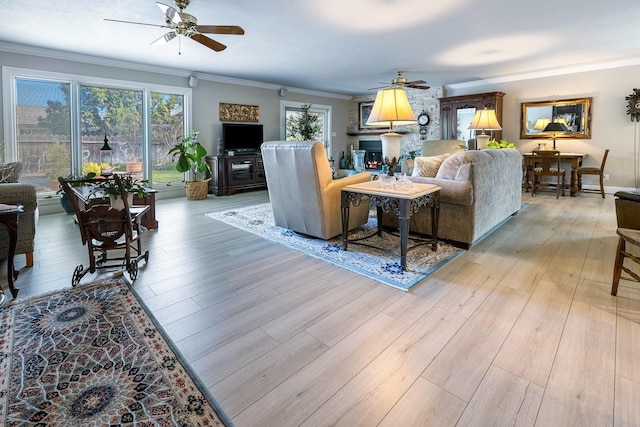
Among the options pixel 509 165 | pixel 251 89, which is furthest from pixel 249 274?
pixel 251 89

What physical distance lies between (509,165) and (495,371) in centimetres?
312

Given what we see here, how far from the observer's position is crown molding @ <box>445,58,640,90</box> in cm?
615

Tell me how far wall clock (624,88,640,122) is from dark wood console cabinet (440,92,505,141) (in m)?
2.13

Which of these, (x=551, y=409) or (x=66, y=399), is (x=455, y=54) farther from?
(x=66, y=399)

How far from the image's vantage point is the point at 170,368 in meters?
1.58

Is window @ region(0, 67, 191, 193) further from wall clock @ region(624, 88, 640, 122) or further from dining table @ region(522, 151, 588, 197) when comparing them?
wall clock @ region(624, 88, 640, 122)

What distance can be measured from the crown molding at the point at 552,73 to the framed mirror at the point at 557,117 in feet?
1.74

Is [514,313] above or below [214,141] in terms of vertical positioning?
below

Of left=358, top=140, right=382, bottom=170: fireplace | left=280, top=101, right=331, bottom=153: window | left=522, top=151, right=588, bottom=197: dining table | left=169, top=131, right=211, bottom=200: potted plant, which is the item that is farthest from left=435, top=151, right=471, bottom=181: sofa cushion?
A: left=358, top=140, right=382, bottom=170: fireplace

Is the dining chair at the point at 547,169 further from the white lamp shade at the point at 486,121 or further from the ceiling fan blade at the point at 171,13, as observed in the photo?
the ceiling fan blade at the point at 171,13

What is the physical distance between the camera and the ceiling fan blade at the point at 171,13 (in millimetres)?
2999

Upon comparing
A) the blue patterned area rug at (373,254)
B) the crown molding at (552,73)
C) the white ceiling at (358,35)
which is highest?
the crown molding at (552,73)

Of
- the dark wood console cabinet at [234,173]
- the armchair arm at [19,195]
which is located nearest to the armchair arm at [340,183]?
the armchair arm at [19,195]

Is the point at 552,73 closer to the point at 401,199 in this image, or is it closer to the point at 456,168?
the point at 456,168
